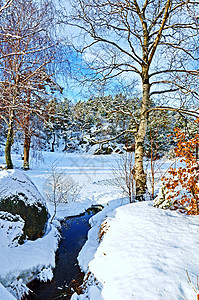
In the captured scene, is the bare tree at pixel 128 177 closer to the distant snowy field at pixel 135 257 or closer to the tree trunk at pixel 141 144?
the tree trunk at pixel 141 144

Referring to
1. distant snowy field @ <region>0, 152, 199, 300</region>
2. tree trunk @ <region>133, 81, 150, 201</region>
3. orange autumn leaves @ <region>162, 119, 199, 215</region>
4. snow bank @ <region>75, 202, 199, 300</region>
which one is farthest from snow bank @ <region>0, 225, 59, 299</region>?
orange autumn leaves @ <region>162, 119, 199, 215</region>

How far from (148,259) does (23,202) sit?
105 inches

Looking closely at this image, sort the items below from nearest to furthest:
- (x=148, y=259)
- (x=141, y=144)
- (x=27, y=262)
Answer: (x=148, y=259)
(x=27, y=262)
(x=141, y=144)

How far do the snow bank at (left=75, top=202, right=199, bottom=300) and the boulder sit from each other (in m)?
1.34

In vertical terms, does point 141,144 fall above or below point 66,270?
above

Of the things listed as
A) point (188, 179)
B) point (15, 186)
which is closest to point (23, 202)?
point (15, 186)

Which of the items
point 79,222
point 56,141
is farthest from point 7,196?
point 56,141

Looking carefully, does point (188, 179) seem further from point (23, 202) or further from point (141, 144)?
point (23, 202)

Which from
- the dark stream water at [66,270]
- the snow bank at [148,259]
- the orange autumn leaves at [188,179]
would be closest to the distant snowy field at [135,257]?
the snow bank at [148,259]

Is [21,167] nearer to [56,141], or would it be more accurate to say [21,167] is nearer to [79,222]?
[79,222]

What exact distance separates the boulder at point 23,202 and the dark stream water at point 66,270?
0.80 meters

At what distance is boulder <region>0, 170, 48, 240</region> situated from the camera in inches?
130

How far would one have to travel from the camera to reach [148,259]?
2025 mm

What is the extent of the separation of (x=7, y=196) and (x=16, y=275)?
1.34 metres
